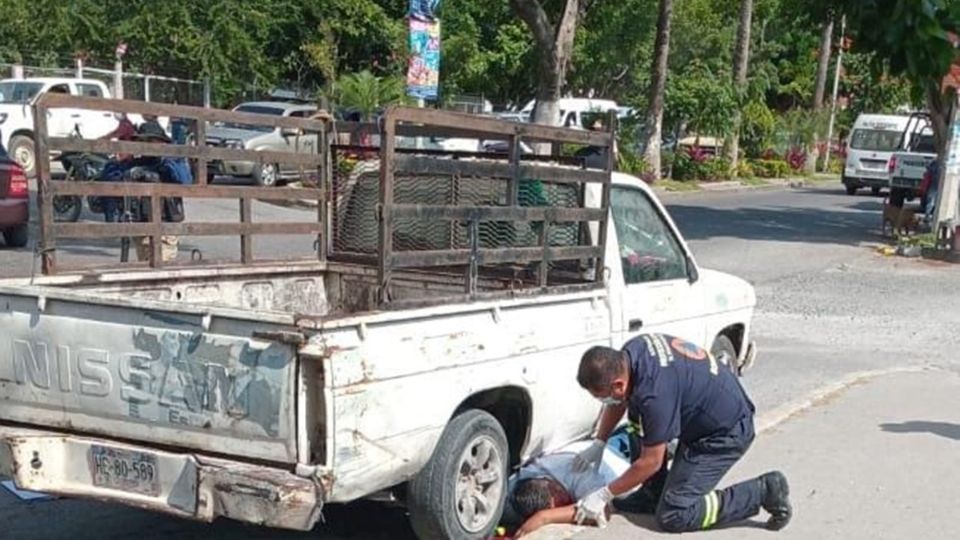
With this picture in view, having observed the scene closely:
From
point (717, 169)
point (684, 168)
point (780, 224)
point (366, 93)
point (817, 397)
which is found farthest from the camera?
point (717, 169)

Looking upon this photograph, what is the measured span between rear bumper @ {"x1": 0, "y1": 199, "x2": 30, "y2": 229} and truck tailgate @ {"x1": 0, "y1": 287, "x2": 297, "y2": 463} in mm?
10047

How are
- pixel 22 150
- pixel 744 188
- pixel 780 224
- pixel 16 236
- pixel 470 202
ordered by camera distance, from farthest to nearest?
pixel 744 188, pixel 780 224, pixel 22 150, pixel 16 236, pixel 470 202

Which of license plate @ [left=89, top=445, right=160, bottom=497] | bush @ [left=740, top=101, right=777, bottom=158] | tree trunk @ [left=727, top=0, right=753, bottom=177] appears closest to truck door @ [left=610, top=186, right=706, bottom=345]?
license plate @ [left=89, top=445, right=160, bottom=497]

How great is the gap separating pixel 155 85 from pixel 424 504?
98.3 ft

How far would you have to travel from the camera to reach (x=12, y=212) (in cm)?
1441

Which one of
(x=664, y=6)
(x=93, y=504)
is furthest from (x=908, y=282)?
(x=664, y=6)

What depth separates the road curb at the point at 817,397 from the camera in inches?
305

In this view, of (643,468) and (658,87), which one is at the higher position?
(658,87)

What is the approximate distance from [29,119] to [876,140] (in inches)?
955

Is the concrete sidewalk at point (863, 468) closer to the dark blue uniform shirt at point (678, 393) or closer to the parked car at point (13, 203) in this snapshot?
the dark blue uniform shirt at point (678, 393)

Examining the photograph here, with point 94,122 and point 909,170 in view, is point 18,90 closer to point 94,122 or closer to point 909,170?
point 94,122

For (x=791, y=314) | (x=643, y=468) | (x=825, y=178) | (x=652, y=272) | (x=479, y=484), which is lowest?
(x=825, y=178)

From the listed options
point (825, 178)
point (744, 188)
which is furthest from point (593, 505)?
point (825, 178)

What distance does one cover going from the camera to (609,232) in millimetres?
6531
